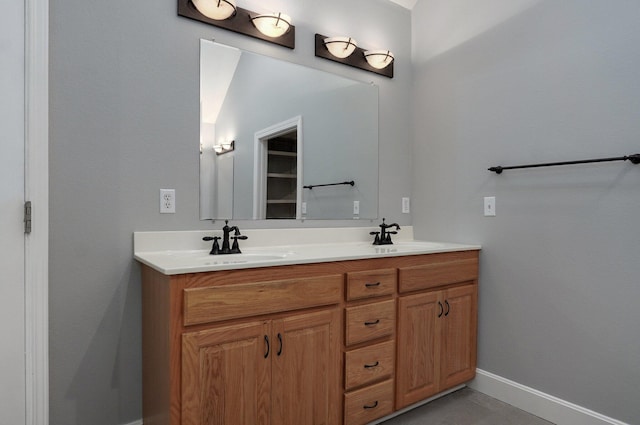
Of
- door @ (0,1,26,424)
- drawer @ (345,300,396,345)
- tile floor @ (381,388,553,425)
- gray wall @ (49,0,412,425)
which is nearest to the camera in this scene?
door @ (0,1,26,424)

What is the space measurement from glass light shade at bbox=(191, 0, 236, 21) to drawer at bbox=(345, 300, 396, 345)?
158 centimetres

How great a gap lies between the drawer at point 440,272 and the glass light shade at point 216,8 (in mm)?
1572

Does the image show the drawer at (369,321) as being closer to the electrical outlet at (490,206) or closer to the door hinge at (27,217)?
the electrical outlet at (490,206)

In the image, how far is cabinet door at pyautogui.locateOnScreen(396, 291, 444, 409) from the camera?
1809 millimetres

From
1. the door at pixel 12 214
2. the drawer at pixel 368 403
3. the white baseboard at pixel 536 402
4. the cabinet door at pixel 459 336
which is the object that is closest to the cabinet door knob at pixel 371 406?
Answer: the drawer at pixel 368 403

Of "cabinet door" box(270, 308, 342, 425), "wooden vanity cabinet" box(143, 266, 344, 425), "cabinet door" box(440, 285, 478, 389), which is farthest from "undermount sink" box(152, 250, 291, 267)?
"cabinet door" box(440, 285, 478, 389)

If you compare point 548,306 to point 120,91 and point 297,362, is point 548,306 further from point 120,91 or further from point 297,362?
point 120,91

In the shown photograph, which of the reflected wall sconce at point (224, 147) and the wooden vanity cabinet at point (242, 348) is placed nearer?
the wooden vanity cabinet at point (242, 348)

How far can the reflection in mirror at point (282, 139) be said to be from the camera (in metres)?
1.86

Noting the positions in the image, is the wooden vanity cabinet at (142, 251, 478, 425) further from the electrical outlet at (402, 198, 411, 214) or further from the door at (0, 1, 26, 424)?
the electrical outlet at (402, 198, 411, 214)

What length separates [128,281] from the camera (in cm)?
166

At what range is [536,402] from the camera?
1921 millimetres

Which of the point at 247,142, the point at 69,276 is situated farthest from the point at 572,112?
the point at 69,276

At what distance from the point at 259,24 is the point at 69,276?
1554mm
